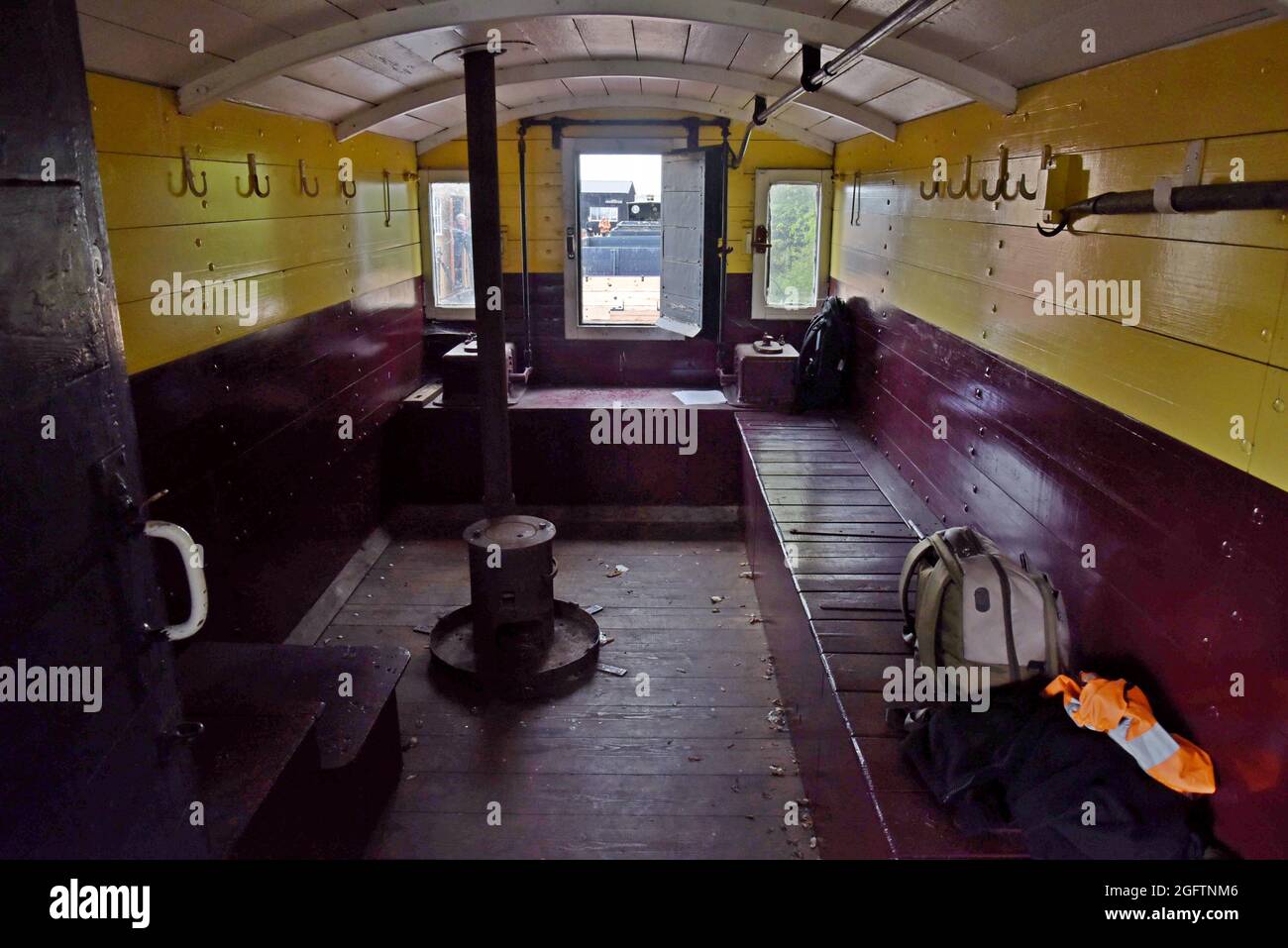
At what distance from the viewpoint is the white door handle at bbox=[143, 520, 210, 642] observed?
58.2 inches

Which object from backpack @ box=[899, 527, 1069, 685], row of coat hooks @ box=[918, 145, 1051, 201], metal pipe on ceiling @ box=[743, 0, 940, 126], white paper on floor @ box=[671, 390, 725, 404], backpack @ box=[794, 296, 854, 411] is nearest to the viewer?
metal pipe on ceiling @ box=[743, 0, 940, 126]

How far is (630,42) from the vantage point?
412 centimetres

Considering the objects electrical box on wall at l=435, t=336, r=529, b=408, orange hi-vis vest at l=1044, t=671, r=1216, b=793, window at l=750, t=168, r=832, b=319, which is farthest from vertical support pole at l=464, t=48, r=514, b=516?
window at l=750, t=168, r=832, b=319

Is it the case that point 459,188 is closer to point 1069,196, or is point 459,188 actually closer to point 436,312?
point 436,312

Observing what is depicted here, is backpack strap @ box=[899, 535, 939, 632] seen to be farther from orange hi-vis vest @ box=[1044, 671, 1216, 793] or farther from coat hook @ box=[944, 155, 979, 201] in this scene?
coat hook @ box=[944, 155, 979, 201]

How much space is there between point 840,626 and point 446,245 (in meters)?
4.82

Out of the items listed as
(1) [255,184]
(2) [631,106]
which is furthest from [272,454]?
(2) [631,106]

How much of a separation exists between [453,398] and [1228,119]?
4.94m

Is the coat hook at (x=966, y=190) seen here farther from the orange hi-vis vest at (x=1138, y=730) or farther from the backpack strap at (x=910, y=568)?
the orange hi-vis vest at (x=1138, y=730)

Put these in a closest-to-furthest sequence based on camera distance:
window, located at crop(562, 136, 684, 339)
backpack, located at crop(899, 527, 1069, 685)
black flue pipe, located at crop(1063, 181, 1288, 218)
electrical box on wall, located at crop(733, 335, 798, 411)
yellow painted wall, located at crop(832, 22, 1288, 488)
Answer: black flue pipe, located at crop(1063, 181, 1288, 218), yellow painted wall, located at crop(832, 22, 1288, 488), backpack, located at crop(899, 527, 1069, 685), electrical box on wall, located at crop(733, 335, 798, 411), window, located at crop(562, 136, 684, 339)

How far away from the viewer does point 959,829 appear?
2.15 meters

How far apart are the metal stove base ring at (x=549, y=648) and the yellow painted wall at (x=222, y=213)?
172 centimetres

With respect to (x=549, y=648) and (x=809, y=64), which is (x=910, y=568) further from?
(x=809, y=64)

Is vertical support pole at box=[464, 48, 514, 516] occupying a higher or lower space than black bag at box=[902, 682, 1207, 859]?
higher
